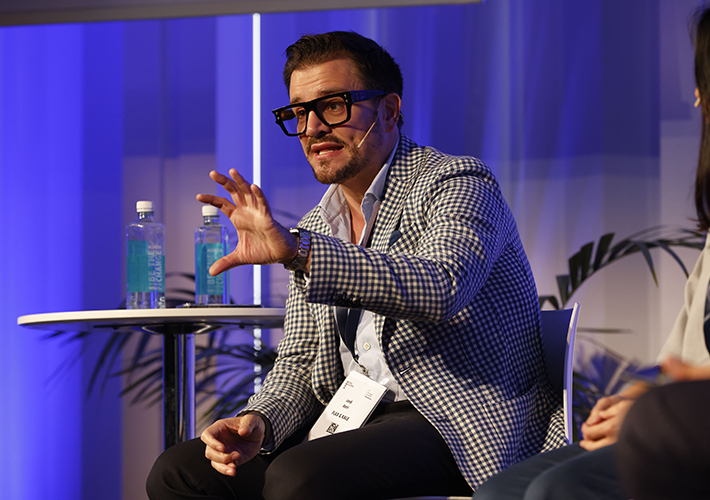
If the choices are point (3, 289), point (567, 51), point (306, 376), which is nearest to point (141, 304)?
point (306, 376)

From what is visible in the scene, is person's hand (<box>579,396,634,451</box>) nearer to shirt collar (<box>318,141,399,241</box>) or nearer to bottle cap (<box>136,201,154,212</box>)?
shirt collar (<box>318,141,399,241</box>)

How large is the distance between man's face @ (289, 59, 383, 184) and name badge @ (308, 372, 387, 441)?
45cm

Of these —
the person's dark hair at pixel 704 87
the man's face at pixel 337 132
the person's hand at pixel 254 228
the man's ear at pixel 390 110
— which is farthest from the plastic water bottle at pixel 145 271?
the person's dark hair at pixel 704 87

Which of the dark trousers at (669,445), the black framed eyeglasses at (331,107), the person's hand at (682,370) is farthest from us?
the black framed eyeglasses at (331,107)

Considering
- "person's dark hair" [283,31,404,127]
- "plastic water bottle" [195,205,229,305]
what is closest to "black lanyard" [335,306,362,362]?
"person's dark hair" [283,31,404,127]

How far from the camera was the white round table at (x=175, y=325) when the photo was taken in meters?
1.58

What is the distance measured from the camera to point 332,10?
3.11m

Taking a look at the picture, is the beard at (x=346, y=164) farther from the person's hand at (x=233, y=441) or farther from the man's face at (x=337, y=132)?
the person's hand at (x=233, y=441)

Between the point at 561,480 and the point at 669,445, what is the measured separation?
0.82 ft

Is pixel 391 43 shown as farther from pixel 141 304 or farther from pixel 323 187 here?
pixel 141 304

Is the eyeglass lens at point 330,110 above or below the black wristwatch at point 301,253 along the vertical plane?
above

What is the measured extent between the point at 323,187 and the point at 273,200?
230 millimetres

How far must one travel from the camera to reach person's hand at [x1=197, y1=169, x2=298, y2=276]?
1057mm

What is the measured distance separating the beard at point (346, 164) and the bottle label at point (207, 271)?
63cm
